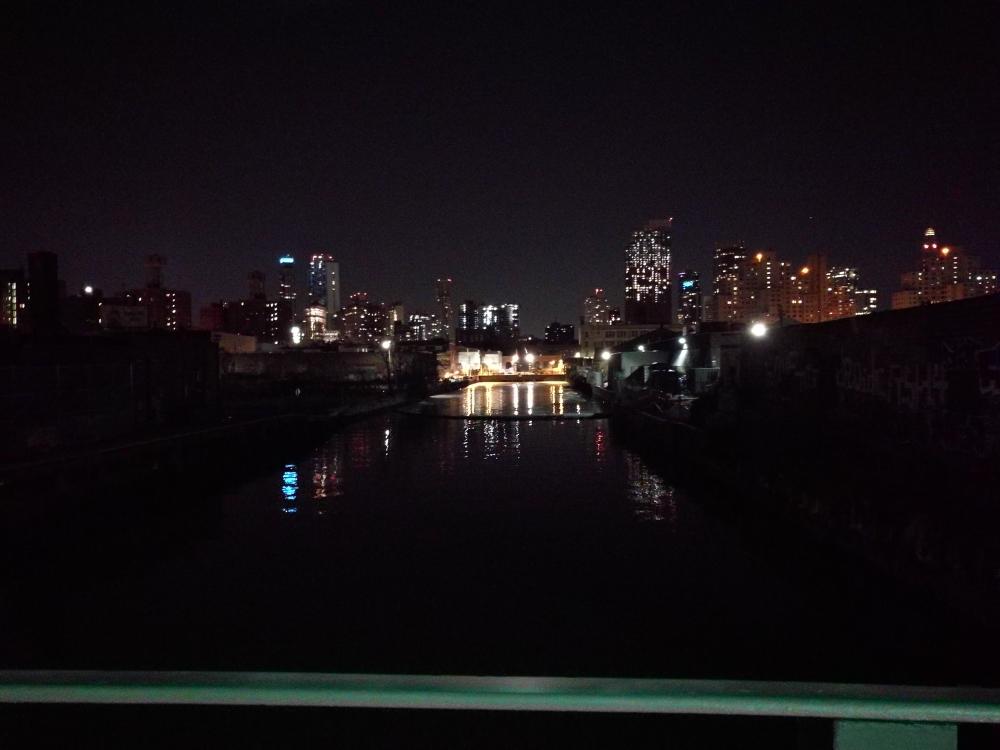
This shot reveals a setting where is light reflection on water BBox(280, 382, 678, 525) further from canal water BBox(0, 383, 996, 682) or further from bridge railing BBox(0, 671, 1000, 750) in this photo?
bridge railing BBox(0, 671, 1000, 750)

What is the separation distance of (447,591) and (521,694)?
31.4ft

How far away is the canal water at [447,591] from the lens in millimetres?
8773

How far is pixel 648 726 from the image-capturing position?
6285 millimetres

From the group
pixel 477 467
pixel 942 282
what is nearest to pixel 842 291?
pixel 942 282

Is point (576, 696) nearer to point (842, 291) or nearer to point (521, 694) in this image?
point (521, 694)

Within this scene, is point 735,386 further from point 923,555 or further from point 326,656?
point 326,656

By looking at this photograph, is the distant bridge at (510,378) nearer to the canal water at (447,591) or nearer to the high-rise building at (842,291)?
the high-rise building at (842,291)

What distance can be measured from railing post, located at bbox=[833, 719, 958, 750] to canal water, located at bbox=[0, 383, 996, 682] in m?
6.55

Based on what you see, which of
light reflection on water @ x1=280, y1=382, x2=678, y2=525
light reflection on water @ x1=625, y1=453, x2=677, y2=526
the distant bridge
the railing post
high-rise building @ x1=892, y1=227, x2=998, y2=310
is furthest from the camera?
the distant bridge

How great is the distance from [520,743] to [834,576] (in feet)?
27.9

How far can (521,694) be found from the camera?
6.89ft

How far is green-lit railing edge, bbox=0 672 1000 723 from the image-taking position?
6.70ft

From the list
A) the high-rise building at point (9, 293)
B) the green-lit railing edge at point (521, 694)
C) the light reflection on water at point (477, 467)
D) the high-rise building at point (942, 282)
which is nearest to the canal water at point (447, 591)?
the light reflection on water at point (477, 467)

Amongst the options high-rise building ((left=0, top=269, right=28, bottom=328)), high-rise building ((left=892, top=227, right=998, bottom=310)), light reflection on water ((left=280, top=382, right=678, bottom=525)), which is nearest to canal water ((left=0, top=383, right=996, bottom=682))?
light reflection on water ((left=280, top=382, right=678, bottom=525))
